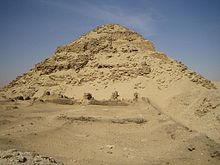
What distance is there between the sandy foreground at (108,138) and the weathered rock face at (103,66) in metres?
8.58

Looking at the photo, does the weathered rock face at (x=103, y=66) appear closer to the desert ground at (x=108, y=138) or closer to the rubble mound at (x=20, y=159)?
the desert ground at (x=108, y=138)

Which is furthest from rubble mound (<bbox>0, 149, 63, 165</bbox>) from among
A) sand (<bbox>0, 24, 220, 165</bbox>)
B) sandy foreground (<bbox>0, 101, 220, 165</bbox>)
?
sandy foreground (<bbox>0, 101, 220, 165</bbox>)

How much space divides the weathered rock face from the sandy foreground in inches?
338

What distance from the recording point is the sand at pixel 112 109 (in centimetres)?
1012

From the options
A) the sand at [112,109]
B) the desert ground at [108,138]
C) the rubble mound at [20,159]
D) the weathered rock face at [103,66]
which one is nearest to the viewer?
the rubble mound at [20,159]

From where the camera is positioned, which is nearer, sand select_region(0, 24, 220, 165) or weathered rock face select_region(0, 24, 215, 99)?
sand select_region(0, 24, 220, 165)

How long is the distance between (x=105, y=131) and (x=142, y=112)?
3.67 m

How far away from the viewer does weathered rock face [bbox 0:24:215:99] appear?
82.6ft

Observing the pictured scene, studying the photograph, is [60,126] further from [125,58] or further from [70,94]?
[125,58]

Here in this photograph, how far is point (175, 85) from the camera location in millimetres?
23234

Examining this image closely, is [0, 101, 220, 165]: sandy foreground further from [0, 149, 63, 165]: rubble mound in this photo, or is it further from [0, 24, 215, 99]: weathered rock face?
[0, 24, 215, 99]: weathered rock face

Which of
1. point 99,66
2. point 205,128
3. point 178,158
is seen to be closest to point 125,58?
point 99,66

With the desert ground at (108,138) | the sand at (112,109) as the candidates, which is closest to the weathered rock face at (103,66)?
the sand at (112,109)

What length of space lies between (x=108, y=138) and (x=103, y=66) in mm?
15205
